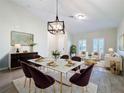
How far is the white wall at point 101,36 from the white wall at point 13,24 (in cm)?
425

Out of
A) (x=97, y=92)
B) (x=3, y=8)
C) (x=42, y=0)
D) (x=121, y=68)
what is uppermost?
(x=42, y=0)

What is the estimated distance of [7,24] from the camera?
5.15 m

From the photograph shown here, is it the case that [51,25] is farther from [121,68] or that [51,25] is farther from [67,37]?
[67,37]

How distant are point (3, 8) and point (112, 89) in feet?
18.6

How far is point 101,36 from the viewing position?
28.1 feet

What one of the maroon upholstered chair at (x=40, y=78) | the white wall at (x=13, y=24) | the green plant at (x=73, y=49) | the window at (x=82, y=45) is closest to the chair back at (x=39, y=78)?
the maroon upholstered chair at (x=40, y=78)

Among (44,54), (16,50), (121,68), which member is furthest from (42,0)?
(121,68)

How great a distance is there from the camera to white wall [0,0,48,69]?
4.96 metres

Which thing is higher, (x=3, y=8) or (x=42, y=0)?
(x=42, y=0)

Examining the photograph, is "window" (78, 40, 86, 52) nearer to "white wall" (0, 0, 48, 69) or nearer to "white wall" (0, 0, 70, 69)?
"white wall" (0, 0, 70, 69)

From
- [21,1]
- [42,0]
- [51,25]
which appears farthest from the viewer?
[21,1]

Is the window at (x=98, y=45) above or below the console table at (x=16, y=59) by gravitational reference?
above

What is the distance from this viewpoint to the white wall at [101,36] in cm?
800

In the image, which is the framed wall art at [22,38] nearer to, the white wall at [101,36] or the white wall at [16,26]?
the white wall at [16,26]
